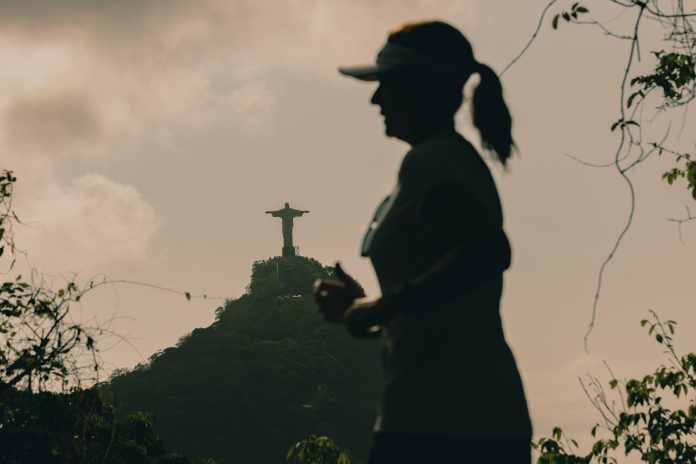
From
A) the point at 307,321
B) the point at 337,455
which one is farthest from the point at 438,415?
the point at 307,321

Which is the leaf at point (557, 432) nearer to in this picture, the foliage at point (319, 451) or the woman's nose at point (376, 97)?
the foliage at point (319, 451)

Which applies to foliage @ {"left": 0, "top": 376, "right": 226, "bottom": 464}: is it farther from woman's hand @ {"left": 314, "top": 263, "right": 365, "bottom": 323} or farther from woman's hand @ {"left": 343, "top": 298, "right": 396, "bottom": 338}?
woman's hand @ {"left": 343, "top": 298, "right": 396, "bottom": 338}

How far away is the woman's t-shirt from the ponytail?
0.78 feet

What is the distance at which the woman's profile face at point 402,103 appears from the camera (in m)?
3.26

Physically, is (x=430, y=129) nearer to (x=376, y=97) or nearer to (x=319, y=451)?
(x=376, y=97)

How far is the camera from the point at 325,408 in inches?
3401

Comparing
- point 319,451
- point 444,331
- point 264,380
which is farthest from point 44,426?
point 264,380

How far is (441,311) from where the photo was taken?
2986mm

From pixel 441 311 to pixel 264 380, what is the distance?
83.1 m

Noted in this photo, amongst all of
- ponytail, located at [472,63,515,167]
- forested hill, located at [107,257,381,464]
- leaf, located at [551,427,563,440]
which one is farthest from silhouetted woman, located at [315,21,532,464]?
forested hill, located at [107,257,381,464]

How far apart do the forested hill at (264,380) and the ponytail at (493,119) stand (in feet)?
226

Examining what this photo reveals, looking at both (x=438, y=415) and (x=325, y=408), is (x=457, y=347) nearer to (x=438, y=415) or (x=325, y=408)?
(x=438, y=415)

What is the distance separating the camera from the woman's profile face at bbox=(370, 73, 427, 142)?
3.26 m

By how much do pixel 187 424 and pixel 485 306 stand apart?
76.3m
